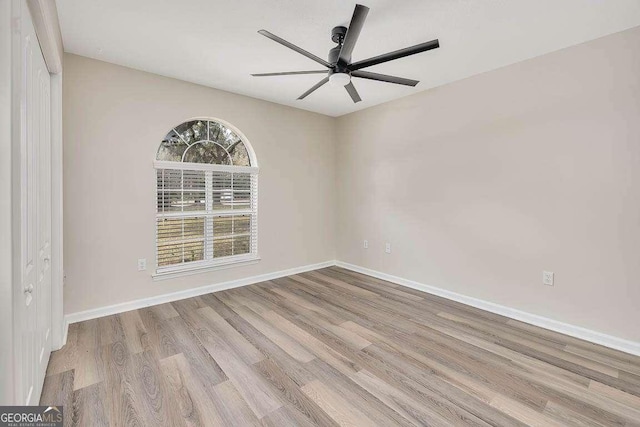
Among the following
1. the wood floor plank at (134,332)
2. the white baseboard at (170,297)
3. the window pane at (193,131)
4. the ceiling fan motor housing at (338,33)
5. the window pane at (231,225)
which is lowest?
the wood floor plank at (134,332)

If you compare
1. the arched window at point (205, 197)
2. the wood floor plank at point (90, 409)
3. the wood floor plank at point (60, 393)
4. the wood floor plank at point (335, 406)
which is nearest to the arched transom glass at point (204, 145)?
the arched window at point (205, 197)

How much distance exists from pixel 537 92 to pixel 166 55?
3.48 meters

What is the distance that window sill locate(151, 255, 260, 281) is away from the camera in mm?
3365

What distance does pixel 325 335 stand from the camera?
8.65ft

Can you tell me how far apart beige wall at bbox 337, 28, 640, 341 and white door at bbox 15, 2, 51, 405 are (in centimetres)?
355

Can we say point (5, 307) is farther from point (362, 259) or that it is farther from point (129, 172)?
point (362, 259)

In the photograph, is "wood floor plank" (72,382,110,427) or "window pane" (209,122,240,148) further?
"window pane" (209,122,240,148)

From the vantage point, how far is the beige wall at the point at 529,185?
2.42 metres

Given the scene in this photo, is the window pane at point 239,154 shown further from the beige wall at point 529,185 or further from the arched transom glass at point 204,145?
the beige wall at point 529,185

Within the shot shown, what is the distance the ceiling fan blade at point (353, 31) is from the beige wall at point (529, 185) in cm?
189

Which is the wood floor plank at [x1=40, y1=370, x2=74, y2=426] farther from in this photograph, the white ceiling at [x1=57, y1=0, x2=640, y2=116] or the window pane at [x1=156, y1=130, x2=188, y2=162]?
the white ceiling at [x1=57, y1=0, x2=640, y2=116]

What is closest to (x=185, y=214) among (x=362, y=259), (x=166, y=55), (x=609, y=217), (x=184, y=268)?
(x=184, y=268)

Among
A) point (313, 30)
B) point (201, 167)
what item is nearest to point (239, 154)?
point (201, 167)

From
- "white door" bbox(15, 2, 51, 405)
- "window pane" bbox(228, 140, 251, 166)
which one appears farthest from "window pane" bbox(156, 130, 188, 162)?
"white door" bbox(15, 2, 51, 405)
